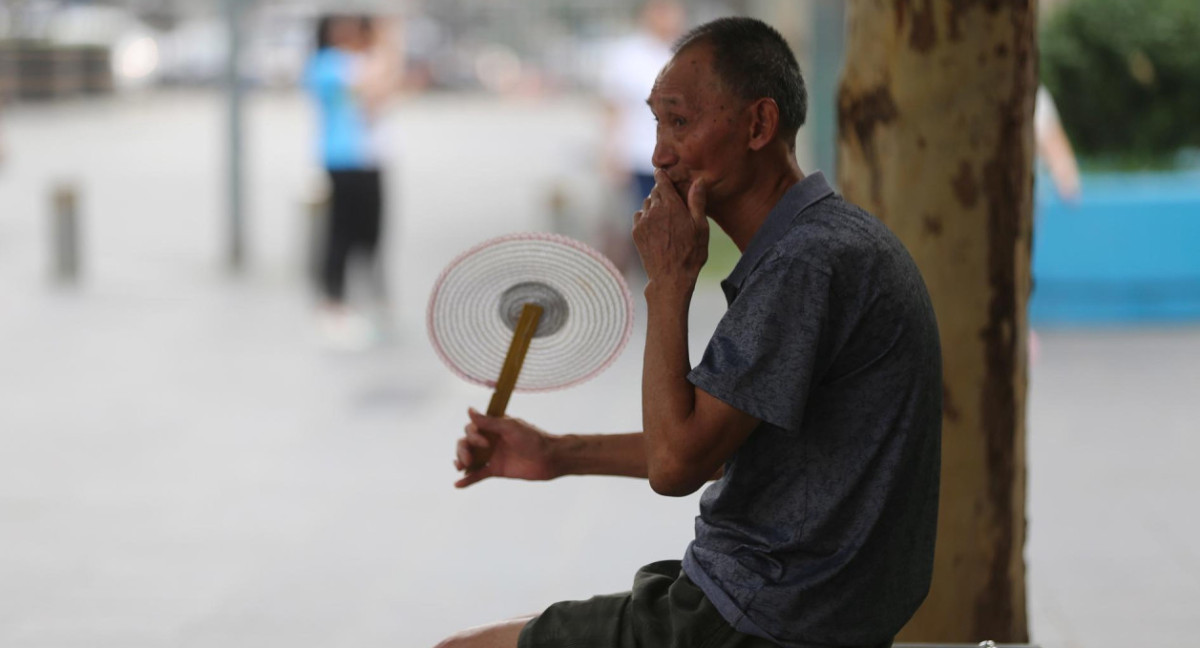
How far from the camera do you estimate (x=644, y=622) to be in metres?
2.44

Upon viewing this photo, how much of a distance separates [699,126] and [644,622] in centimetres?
75

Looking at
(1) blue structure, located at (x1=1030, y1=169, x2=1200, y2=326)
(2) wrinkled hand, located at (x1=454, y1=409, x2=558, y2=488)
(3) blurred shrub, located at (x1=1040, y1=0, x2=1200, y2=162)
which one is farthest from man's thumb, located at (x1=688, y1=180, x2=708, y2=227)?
(3) blurred shrub, located at (x1=1040, y1=0, x2=1200, y2=162)

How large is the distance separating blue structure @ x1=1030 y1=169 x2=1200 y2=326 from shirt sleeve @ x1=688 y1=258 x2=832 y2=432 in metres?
7.23

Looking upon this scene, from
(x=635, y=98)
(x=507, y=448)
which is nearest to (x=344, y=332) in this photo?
(x=635, y=98)

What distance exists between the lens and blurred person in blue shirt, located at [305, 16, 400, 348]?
8852 millimetres

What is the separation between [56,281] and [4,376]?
3.25m

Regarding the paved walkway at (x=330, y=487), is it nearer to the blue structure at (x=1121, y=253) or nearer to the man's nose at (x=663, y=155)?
the blue structure at (x=1121, y=253)

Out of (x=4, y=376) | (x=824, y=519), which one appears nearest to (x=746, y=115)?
(x=824, y=519)

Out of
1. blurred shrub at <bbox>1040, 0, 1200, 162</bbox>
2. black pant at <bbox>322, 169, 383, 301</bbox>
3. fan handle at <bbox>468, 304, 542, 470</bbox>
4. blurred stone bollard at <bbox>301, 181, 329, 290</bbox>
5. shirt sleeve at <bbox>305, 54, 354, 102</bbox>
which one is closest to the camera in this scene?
fan handle at <bbox>468, 304, 542, 470</bbox>

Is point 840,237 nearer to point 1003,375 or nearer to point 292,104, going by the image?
point 1003,375

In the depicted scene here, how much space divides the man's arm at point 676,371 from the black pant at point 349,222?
22.8 ft

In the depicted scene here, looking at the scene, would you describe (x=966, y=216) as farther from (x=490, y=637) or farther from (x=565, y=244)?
(x=490, y=637)

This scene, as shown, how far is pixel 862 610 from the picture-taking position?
233cm

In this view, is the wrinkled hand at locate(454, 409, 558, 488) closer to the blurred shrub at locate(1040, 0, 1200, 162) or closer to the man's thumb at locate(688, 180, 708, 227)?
the man's thumb at locate(688, 180, 708, 227)
